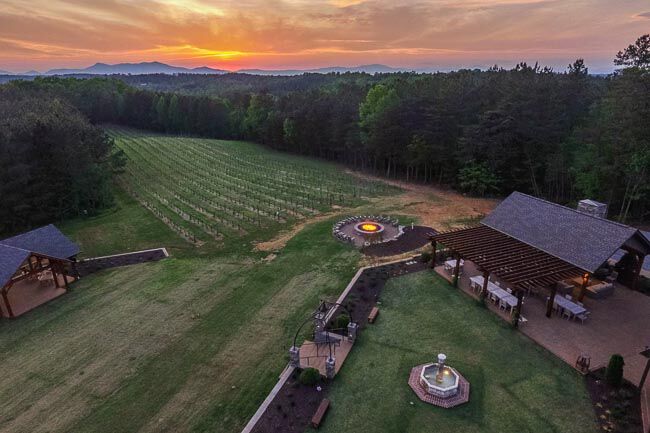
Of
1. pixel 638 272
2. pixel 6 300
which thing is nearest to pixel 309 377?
pixel 6 300

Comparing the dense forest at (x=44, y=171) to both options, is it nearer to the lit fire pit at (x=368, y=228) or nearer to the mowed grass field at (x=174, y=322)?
the mowed grass field at (x=174, y=322)

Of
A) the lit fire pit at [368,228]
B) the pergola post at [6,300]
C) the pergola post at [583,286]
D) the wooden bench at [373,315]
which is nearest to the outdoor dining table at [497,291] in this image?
the pergola post at [583,286]

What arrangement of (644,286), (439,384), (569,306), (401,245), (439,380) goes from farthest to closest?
(401,245)
(644,286)
(569,306)
(439,380)
(439,384)

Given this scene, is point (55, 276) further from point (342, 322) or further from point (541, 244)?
point (541, 244)

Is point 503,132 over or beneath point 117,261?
over

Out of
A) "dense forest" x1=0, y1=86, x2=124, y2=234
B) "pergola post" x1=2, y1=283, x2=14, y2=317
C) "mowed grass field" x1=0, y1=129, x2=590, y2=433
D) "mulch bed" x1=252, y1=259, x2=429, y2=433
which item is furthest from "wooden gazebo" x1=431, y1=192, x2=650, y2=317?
"dense forest" x1=0, y1=86, x2=124, y2=234

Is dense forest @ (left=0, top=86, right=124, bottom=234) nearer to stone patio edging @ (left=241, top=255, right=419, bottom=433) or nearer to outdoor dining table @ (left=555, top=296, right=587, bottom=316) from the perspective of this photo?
stone patio edging @ (left=241, top=255, right=419, bottom=433)

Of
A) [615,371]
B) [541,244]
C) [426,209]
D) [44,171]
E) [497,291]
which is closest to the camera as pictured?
[615,371]

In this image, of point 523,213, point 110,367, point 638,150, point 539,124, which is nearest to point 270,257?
point 110,367
